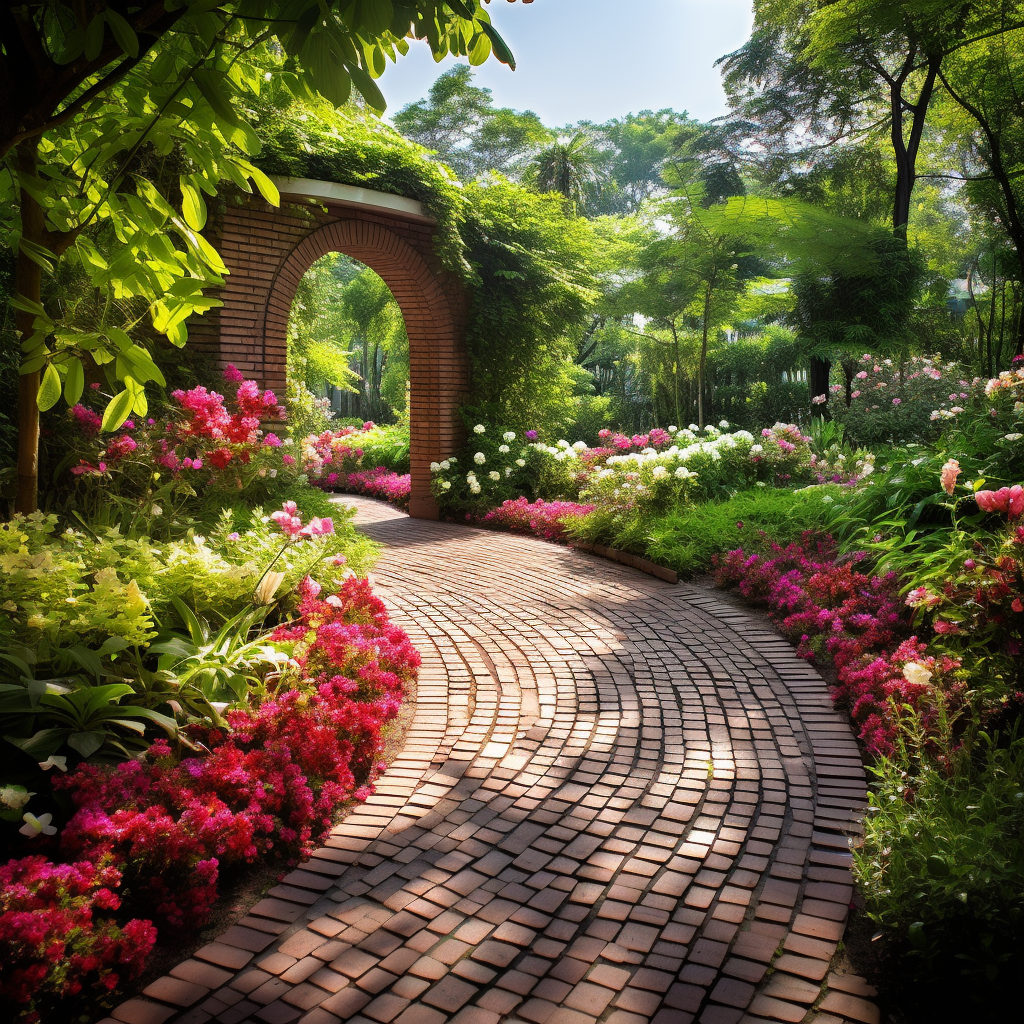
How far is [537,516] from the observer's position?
8312 mm

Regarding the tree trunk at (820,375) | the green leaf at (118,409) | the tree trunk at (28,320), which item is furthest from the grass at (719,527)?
the tree trunk at (820,375)

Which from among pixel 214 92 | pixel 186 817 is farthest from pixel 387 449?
pixel 214 92

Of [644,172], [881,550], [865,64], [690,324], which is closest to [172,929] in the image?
[881,550]

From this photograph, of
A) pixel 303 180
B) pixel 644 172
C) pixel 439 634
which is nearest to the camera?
pixel 439 634

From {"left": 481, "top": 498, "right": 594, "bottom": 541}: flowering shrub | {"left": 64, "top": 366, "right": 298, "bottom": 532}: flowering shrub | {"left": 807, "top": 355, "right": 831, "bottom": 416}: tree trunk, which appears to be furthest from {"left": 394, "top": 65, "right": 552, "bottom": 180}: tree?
{"left": 64, "top": 366, "right": 298, "bottom": 532}: flowering shrub

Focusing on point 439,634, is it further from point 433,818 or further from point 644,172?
point 644,172

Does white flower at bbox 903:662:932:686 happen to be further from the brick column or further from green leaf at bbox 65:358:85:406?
the brick column

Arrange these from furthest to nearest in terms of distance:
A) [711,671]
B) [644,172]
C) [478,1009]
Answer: [644,172]
[711,671]
[478,1009]

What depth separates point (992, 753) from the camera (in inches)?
90.2

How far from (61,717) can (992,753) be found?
3.04m

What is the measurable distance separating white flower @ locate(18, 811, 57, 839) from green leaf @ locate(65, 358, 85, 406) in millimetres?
1141

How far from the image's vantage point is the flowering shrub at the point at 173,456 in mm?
4730

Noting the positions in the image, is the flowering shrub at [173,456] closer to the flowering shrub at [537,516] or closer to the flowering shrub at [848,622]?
the flowering shrub at [537,516]

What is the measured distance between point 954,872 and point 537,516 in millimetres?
6605
